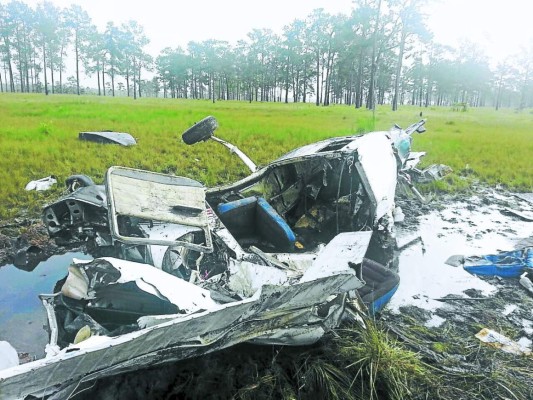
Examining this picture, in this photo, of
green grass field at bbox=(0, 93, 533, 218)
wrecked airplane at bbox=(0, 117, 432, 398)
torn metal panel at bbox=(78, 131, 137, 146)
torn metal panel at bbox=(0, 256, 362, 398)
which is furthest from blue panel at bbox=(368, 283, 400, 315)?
torn metal panel at bbox=(78, 131, 137, 146)

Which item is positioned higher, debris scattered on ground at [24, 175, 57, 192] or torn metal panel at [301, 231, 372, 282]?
torn metal panel at [301, 231, 372, 282]

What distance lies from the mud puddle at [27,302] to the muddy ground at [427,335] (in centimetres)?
26

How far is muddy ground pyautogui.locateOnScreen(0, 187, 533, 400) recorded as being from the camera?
2.54 metres

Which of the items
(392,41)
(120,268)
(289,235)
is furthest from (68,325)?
(392,41)

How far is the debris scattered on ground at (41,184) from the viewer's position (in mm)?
6771

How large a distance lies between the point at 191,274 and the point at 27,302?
1988mm

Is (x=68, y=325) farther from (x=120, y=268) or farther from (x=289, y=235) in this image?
(x=289, y=235)

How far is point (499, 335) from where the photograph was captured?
3371 millimetres

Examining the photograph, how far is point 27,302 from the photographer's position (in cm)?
374

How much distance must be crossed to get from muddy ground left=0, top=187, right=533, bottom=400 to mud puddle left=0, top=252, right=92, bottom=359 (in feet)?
0.85

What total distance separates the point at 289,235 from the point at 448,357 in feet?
5.49

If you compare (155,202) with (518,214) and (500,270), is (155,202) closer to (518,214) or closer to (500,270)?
(500,270)

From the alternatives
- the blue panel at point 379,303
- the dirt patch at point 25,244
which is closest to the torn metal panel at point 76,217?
the dirt patch at point 25,244

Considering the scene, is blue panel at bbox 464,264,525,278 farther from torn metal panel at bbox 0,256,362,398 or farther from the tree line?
the tree line
